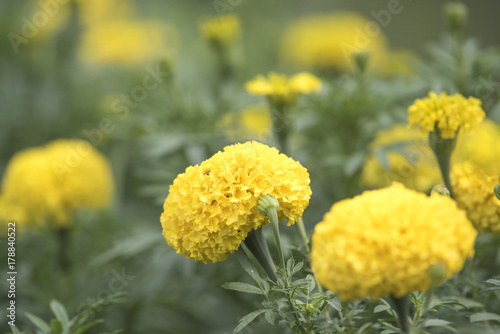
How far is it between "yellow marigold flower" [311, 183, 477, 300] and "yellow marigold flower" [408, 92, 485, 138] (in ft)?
1.20

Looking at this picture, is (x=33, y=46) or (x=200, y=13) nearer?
(x=33, y=46)

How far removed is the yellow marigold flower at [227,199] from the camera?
1040 mm

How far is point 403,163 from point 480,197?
69 centimetres

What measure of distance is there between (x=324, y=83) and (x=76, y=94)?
1890 mm

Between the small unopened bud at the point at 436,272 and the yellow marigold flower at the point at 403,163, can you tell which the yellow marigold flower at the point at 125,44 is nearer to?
the yellow marigold flower at the point at 403,163

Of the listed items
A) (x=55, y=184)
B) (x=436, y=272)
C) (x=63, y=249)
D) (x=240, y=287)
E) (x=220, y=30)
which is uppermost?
(x=220, y=30)

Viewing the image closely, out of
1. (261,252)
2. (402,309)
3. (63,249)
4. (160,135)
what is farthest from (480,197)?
(63,249)

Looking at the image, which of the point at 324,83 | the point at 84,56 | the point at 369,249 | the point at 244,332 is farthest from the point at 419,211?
the point at 84,56

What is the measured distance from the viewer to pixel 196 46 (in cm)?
425

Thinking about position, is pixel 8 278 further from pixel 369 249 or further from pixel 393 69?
pixel 393 69

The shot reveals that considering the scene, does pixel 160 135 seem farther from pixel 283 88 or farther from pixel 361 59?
pixel 361 59

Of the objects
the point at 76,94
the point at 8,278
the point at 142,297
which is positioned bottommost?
the point at 142,297

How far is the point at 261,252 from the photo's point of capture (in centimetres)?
112

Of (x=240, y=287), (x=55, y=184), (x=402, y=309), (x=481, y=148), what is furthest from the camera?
(x=55, y=184)
